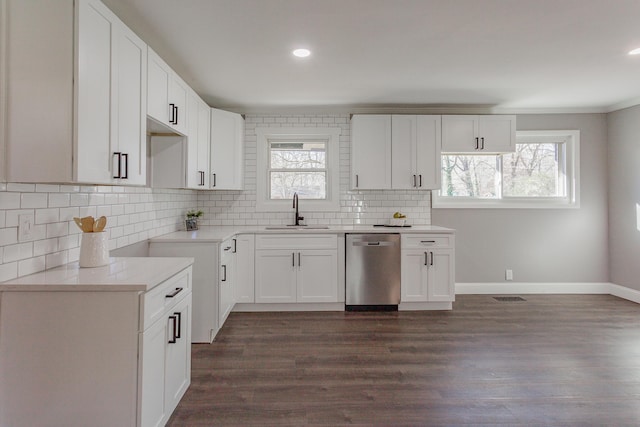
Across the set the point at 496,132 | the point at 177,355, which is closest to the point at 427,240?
the point at 496,132

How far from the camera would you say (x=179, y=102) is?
2869mm

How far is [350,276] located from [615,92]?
12.0ft

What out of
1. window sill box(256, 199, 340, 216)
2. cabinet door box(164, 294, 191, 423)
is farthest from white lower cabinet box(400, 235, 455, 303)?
cabinet door box(164, 294, 191, 423)

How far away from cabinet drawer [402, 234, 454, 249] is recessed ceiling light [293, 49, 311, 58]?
7.05 ft

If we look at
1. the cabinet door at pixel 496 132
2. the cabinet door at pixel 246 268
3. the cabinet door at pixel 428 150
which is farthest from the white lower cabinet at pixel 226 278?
the cabinet door at pixel 496 132

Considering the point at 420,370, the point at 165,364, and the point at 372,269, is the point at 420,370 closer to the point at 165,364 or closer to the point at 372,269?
the point at 372,269

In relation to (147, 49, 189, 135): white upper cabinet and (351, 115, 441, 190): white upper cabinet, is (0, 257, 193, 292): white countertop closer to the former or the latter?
(147, 49, 189, 135): white upper cabinet

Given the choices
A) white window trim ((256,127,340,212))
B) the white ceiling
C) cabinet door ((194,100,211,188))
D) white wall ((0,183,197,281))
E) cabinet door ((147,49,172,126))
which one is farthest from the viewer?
white window trim ((256,127,340,212))

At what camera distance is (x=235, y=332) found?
10.6 ft

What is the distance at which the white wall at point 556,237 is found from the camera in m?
4.50

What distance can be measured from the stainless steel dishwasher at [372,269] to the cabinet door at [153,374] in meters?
2.33

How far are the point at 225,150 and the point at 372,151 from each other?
1753 mm

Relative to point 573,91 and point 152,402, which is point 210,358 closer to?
point 152,402

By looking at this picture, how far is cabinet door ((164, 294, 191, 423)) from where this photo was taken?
6.09 feet
